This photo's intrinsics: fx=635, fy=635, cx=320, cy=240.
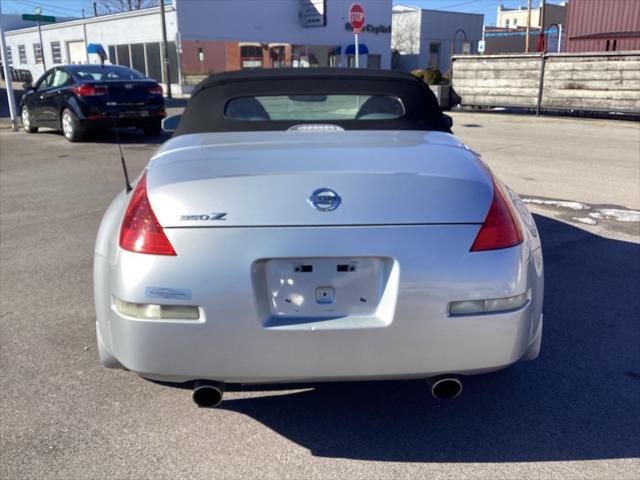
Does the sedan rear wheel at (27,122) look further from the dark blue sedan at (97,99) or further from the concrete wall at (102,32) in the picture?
the concrete wall at (102,32)

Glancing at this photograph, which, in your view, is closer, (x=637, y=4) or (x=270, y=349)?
(x=270, y=349)

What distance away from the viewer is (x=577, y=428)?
9.70 ft

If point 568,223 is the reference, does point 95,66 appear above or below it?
above

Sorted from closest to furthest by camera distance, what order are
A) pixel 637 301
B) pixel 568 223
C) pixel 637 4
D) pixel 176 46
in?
1. pixel 637 301
2. pixel 568 223
3. pixel 637 4
4. pixel 176 46

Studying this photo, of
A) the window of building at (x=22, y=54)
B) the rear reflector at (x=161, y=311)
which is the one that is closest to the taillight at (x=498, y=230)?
the rear reflector at (x=161, y=311)

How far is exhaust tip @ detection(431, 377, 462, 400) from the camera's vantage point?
2629 mm

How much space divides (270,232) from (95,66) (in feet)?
42.3

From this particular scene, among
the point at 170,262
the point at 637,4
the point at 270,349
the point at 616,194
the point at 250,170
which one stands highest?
the point at 637,4

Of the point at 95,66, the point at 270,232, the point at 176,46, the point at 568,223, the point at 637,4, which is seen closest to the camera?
the point at 270,232

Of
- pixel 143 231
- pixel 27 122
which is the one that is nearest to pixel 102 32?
pixel 27 122

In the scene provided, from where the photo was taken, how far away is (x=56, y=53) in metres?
44.9

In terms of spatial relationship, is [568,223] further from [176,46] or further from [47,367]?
[176,46]

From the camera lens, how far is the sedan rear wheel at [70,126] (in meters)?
13.3

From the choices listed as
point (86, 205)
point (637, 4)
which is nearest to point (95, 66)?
point (86, 205)
